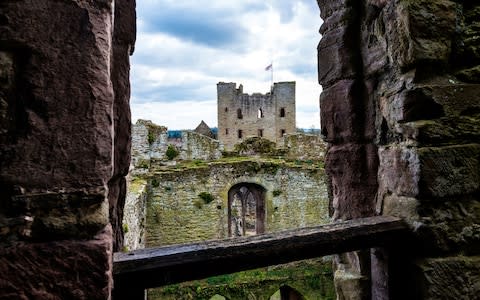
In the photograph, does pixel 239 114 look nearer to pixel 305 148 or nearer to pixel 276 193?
pixel 305 148

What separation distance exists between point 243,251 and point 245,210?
18.6 metres

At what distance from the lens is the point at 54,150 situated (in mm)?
1193

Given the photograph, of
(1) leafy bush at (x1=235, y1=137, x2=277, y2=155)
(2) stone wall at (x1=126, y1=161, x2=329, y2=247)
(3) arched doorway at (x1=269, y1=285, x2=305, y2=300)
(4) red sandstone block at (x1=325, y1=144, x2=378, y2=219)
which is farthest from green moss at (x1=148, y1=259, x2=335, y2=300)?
(4) red sandstone block at (x1=325, y1=144, x2=378, y2=219)

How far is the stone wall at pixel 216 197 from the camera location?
42.2ft

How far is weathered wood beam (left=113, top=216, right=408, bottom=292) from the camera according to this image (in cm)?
142

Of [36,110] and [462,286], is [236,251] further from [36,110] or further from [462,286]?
[462,286]

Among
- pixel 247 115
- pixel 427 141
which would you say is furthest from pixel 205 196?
pixel 247 115

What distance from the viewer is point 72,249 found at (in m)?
1.19

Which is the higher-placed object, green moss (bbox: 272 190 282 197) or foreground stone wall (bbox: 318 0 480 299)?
foreground stone wall (bbox: 318 0 480 299)

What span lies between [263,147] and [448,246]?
13835 mm

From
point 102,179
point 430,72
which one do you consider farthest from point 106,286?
point 430,72

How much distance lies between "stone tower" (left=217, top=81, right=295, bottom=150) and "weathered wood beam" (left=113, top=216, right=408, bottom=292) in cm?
3244

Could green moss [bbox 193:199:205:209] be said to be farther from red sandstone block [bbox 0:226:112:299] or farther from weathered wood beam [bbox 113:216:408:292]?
red sandstone block [bbox 0:226:112:299]

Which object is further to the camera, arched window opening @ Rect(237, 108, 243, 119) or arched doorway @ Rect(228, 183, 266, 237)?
arched window opening @ Rect(237, 108, 243, 119)
